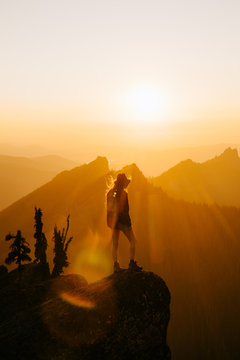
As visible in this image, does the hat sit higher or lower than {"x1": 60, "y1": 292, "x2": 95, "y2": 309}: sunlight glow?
higher

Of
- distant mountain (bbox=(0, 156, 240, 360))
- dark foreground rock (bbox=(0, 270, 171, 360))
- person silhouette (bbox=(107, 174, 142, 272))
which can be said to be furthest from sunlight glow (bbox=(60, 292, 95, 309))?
distant mountain (bbox=(0, 156, 240, 360))

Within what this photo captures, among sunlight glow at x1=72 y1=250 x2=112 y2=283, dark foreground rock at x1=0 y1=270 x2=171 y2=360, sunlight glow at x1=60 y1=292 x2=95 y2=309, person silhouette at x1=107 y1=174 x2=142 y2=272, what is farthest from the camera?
sunlight glow at x1=72 y1=250 x2=112 y2=283

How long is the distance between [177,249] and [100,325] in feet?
240

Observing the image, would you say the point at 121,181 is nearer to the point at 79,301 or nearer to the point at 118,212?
the point at 118,212

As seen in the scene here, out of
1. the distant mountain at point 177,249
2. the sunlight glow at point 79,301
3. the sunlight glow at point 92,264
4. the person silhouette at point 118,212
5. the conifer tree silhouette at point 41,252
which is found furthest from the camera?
the sunlight glow at point 92,264

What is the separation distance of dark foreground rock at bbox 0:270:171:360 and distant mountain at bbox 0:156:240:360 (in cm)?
4470

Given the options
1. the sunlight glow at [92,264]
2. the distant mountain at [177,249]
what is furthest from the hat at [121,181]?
the sunlight glow at [92,264]

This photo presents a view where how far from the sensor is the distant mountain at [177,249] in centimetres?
5997

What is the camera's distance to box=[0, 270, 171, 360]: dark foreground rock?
27.7 feet

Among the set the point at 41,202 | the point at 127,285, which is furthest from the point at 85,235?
the point at 127,285

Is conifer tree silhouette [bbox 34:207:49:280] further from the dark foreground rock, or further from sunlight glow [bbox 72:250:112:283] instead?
sunlight glow [bbox 72:250:112:283]

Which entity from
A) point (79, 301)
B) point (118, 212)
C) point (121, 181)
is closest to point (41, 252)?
point (118, 212)

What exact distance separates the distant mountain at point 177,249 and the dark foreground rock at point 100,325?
44.7 m

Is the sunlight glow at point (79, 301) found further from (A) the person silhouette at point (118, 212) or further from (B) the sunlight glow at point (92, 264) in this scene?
(B) the sunlight glow at point (92, 264)
